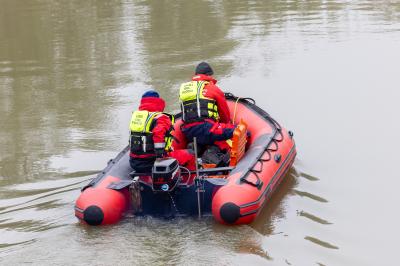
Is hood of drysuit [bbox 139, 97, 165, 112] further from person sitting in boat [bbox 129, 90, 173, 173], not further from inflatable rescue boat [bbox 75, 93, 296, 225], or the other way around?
inflatable rescue boat [bbox 75, 93, 296, 225]

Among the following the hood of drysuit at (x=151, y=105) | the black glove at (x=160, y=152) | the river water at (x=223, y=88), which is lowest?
the river water at (x=223, y=88)

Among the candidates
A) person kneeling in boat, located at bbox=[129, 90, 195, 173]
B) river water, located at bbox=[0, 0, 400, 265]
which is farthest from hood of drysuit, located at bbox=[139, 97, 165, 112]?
river water, located at bbox=[0, 0, 400, 265]

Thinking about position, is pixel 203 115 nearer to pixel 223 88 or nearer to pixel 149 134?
pixel 149 134

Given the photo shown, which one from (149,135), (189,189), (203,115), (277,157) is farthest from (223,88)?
(189,189)

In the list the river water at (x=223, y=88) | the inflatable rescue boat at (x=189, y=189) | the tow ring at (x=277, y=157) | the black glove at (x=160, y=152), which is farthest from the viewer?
the tow ring at (x=277, y=157)

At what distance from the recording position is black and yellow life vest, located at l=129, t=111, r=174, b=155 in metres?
6.62

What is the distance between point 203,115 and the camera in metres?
7.27

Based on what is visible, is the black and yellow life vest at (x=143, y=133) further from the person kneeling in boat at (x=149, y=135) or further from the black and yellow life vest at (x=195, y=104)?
the black and yellow life vest at (x=195, y=104)

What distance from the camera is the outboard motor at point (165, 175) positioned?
6.32 meters

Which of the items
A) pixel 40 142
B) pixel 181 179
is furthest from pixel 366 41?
pixel 181 179

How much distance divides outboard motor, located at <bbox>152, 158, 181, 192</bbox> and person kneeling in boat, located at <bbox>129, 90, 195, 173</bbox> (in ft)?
0.66

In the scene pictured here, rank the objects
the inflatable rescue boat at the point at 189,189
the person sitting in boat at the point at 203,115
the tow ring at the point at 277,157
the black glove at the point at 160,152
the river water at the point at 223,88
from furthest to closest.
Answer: the person sitting in boat at the point at 203,115 < the tow ring at the point at 277,157 < the black glove at the point at 160,152 < the inflatable rescue boat at the point at 189,189 < the river water at the point at 223,88

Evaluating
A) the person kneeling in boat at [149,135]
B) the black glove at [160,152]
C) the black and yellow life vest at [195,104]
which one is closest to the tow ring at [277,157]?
the black and yellow life vest at [195,104]

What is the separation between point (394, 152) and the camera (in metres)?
8.24
